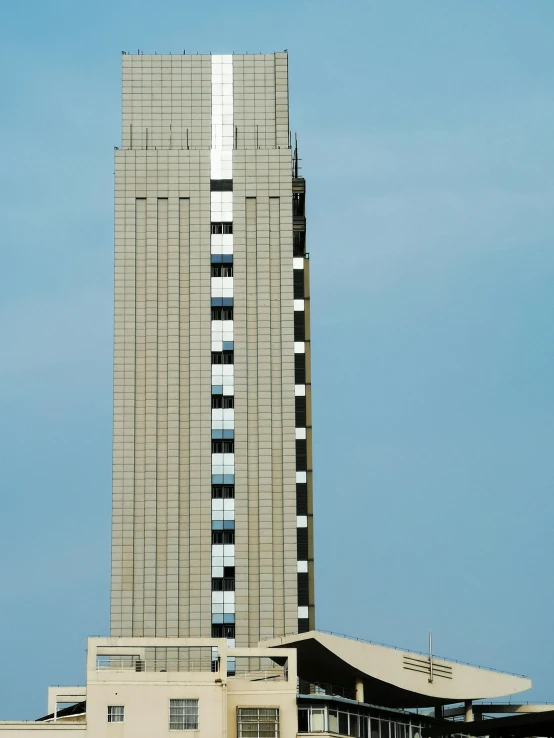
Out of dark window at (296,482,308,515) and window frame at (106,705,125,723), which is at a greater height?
dark window at (296,482,308,515)

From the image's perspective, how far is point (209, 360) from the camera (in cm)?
14688

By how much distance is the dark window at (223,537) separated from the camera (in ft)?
468

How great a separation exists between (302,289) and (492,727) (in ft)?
167

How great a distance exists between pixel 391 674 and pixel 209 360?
142 feet

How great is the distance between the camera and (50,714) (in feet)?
385

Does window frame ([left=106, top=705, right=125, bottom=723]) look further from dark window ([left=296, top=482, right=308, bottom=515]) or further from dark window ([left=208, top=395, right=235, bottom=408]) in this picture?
dark window ([left=208, top=395, right=235, bottom=408])

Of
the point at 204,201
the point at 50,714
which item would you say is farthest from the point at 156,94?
the point at 50,714

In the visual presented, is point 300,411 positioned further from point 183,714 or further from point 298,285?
point 183,714

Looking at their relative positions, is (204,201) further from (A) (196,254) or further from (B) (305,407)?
(B) (305,407)

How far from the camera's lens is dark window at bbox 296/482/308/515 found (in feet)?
477

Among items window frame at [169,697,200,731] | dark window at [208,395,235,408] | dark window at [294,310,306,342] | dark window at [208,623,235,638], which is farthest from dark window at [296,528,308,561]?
window frame at [169,697,200,731]

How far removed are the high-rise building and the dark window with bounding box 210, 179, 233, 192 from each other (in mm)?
132

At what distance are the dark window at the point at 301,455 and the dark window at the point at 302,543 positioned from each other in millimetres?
5661

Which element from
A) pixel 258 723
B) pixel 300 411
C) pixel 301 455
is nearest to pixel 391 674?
pixel 258 723
